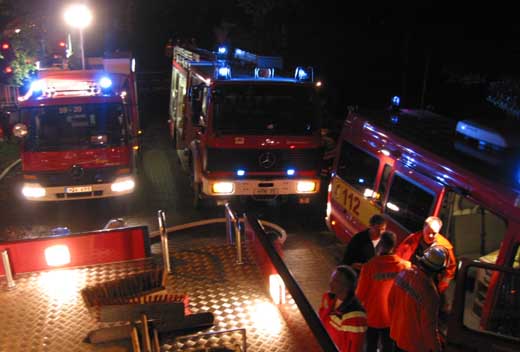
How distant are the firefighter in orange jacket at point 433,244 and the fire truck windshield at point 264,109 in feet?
14.9

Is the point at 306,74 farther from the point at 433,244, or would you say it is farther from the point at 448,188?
the point at 433,244

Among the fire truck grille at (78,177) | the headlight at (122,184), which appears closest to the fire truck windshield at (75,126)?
the fire truck grille at (78,177)

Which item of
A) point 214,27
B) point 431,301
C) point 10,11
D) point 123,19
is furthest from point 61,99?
point 123,19

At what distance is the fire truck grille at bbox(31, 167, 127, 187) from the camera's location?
1009 centimetres

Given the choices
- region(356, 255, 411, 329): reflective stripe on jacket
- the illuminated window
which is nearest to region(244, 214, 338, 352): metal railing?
region(356, 255, 411, 329): reflective stripe on jacket

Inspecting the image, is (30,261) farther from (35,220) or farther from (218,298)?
(35,220)

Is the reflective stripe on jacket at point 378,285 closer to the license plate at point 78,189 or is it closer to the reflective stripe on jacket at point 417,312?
the reflective stripe on jacket at point 417,312

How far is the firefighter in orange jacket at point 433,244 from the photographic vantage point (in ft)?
17.8

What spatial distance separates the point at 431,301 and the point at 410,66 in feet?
58.1

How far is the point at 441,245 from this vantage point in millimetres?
5449

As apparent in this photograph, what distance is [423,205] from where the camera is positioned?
241 inches

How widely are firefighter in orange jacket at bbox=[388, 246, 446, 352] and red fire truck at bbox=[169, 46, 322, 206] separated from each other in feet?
18.6

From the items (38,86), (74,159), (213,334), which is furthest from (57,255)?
(38,86)

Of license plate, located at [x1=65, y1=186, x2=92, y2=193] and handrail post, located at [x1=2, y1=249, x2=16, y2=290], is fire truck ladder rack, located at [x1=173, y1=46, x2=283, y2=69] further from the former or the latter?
handrail post, located at [x1=2, y1=249, x2=16, y2=290]
